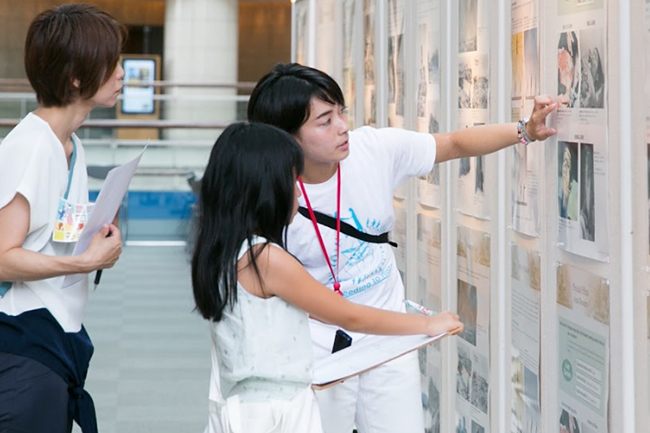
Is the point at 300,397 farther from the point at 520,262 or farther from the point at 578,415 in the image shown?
the point at 520,262


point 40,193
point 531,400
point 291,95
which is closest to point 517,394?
point 531,400

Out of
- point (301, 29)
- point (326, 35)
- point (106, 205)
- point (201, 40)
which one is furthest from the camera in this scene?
point (201, 40)

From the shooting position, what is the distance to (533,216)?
342 centimetres

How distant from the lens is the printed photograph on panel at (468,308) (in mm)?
4230

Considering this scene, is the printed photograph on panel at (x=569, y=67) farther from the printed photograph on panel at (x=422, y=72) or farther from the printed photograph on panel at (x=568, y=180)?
the printed photograph on panel at (x=422, y=72)

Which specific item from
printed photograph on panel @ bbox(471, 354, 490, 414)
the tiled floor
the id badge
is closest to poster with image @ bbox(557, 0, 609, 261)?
printed photograph on panel @ bbox(471, 354, 490, 414)

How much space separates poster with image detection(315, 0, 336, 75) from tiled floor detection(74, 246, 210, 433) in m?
2.03

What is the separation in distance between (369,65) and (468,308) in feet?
7.38

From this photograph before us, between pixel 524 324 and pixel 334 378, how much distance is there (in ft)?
3.56

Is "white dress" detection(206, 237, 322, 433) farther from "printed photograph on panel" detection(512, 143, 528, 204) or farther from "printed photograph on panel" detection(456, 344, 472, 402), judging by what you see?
"printed photograph on panel" detection(456, 344, 472, 402)

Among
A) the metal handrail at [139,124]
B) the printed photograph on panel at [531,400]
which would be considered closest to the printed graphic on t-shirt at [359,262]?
the printed photograph on panel at [531,400]

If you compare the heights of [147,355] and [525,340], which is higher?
[525,340]

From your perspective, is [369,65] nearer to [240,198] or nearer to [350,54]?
[350,54]

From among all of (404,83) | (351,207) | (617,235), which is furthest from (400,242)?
(617,235)
